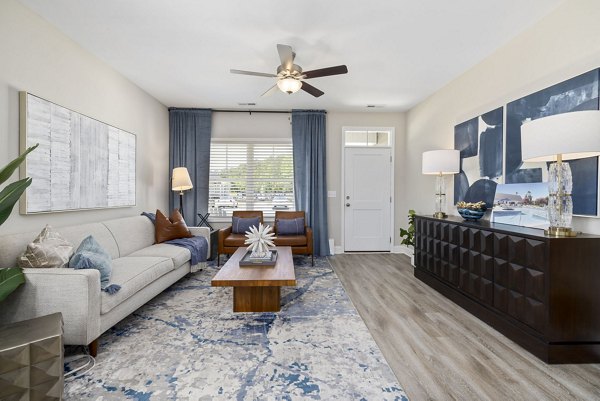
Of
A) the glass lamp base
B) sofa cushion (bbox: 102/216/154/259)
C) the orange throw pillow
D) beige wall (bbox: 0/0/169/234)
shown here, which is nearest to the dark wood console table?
the glass lamp base

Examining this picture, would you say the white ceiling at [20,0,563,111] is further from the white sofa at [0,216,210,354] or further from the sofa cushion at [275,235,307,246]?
the sofa cushion at [275,235,307,246]

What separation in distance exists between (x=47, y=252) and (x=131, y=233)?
1369 millimetres

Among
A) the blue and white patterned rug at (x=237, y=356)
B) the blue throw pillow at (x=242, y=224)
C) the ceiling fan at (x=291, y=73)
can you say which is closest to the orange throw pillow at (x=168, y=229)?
the blue throw pillow at (x=242, y=224)

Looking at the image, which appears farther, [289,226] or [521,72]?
[289,226]

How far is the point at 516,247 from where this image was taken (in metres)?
2.21

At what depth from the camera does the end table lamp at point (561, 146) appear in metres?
1.80

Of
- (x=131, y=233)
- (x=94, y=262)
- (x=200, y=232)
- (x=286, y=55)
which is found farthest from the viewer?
(x=200, y=232)

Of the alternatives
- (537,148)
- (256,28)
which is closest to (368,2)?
(256,28)

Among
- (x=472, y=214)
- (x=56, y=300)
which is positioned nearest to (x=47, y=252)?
(x=56, y=300)

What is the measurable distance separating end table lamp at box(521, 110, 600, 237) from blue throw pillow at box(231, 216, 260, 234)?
12.4 ft

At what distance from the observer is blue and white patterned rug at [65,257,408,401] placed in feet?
5.49

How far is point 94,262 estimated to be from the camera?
215cm

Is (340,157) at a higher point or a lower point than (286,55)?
lower

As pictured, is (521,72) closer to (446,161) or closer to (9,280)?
(446,161)
